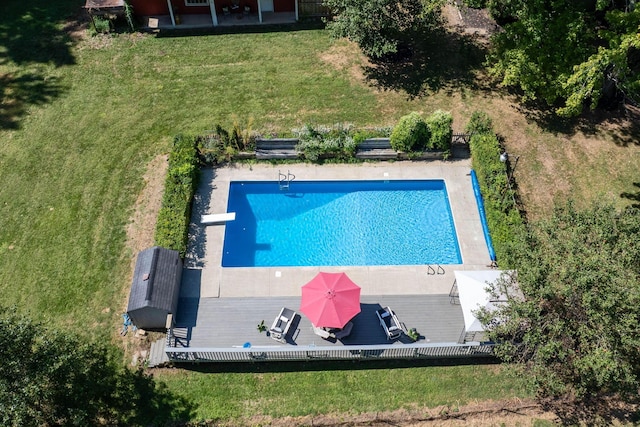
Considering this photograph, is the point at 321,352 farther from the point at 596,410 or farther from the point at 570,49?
the point at 570,49

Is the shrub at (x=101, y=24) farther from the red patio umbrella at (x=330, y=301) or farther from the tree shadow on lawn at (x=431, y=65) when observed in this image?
the red patio umbrella at (x=330, y=301)

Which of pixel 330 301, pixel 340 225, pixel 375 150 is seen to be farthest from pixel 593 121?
pixel 330 301

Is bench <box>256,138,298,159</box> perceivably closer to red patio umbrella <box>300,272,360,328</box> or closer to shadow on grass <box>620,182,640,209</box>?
red patio umbrella <box>300,272,360,328</box>

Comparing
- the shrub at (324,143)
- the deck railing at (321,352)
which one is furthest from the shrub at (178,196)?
the shrub at (324,143)

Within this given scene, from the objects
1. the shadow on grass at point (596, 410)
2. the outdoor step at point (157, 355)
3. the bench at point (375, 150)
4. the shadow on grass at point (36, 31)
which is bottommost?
the shadow on grass at point (596, 410)

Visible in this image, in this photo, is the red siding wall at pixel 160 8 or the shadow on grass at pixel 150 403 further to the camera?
the red siding wall at pixel 160 8

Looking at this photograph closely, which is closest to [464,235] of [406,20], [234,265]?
[234,265]

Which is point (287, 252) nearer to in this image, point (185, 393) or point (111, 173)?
point (185, 393)
